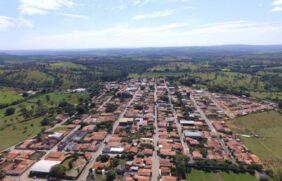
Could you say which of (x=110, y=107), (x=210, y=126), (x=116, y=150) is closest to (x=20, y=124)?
(x=110, y=107)

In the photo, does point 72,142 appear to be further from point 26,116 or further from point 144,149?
point 26,116

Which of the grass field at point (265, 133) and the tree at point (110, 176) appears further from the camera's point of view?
the grass field at point (265, 133)

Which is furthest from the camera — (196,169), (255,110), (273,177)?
(255,110)

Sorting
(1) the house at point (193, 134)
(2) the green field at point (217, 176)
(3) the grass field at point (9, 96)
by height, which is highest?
(3) the grass field at point (9, 96)

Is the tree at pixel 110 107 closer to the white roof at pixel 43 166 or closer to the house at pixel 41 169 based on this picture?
the white roof at pixel 43 166

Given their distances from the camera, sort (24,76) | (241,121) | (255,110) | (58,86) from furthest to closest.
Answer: (24,76) → (58,86) → (255,110) → (241,121)

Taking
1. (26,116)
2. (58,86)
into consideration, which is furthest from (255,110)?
(58,86)

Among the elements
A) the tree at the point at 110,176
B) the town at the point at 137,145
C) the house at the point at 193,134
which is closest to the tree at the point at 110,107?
the town at the point at 137,145
